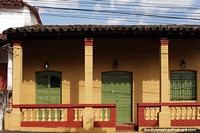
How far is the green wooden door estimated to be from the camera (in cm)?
1543

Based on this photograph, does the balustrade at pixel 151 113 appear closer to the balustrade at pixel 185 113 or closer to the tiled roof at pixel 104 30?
the balustrade at pixel 185 113

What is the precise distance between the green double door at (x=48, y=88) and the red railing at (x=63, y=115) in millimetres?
1742

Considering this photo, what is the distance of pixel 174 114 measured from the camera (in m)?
Answer: 13.8

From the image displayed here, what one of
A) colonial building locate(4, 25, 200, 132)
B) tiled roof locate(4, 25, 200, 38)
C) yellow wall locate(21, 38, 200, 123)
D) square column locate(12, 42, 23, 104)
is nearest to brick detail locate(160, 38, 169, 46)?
tiled roof locate(4, 25, 200, 38)

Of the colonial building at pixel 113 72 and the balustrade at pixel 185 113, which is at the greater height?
the colonial building at pixel 113 72

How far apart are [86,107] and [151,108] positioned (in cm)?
227

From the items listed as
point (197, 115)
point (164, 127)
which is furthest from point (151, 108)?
point (197, 115)

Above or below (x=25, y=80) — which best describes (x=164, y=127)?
below

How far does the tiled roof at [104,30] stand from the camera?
13.5 metres

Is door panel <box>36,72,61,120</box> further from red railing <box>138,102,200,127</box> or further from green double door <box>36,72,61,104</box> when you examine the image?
red railing <box>138,102,200,127</box>

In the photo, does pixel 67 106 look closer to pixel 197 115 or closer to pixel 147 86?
pixel 147 86

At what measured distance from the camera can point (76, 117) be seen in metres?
13.7

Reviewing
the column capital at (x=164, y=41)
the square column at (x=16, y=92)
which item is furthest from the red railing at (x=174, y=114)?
the square column at (x=16, y=92)

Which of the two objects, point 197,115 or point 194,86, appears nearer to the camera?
point 197,115
